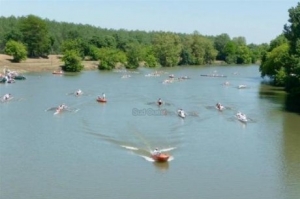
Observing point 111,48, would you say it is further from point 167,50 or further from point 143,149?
point 143,149

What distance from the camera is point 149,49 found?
318 feet

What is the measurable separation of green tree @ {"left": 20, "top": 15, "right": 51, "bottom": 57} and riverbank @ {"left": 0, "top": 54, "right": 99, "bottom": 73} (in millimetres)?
2282

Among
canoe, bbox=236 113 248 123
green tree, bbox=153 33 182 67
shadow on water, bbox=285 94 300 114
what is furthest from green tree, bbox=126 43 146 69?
canoe, bbox=236 113 248 123

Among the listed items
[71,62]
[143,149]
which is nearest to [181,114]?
[143,149]

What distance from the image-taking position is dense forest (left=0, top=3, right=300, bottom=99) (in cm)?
5202

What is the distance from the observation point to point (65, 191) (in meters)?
19.1

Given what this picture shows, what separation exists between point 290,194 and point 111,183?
7.09 m

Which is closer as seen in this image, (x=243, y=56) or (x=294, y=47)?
(x=294, y=47)

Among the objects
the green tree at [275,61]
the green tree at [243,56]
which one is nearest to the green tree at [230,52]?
the green tree at [243,56]

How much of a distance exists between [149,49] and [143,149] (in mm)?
72793

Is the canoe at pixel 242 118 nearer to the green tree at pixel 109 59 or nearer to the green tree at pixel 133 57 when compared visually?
the green tree at pixel 109 59

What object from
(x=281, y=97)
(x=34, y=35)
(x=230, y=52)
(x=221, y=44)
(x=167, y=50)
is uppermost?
(x=34, y=35)

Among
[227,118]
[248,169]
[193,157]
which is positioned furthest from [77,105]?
[248,169]

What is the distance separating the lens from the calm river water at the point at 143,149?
64.8 ft
